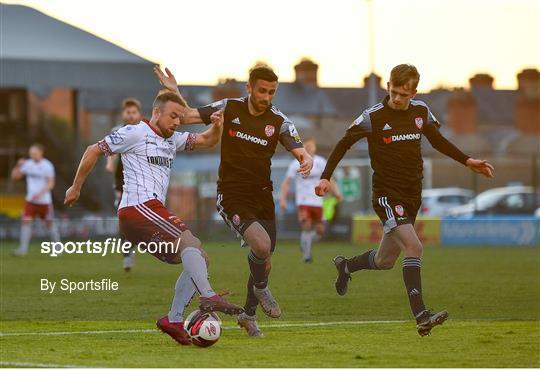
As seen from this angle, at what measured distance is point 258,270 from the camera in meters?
11.8

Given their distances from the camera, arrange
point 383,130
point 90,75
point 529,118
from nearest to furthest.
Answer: point 383,130, point 90,75, point 529,118

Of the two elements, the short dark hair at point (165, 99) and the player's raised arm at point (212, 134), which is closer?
the short dark hair at point (165, 99)

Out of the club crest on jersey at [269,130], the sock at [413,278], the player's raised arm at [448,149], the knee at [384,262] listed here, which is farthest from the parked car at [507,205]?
the club crest on jersey at [269,130]

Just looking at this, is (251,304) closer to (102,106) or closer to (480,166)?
(480,166)

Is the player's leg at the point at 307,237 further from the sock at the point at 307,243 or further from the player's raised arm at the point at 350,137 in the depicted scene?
the player's raised arm at the point at 350,137

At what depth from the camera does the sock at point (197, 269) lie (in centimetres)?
1055

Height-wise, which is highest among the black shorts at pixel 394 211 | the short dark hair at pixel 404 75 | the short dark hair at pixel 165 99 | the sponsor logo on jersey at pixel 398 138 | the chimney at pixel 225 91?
the chimney at pixel 225 91

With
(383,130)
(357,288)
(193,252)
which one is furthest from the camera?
(357,288)

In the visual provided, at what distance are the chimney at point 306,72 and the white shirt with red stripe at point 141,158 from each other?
4557 centimetres

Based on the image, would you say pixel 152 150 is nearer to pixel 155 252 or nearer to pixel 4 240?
pixel 155 252

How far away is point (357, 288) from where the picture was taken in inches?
712

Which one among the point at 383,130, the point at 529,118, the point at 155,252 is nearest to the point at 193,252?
the point at 155,252

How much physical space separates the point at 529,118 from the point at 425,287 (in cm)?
5429

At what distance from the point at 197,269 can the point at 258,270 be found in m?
1.28
